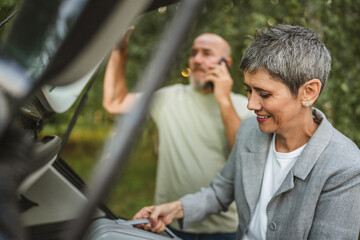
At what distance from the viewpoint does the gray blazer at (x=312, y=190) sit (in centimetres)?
140

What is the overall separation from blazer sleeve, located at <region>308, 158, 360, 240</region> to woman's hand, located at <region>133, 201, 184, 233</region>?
23.7 inches

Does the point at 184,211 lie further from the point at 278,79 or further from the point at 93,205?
the point at 93,205

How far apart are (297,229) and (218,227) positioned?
1050 mm

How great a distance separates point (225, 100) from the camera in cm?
242

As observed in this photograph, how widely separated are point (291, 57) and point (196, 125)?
1.21 meters

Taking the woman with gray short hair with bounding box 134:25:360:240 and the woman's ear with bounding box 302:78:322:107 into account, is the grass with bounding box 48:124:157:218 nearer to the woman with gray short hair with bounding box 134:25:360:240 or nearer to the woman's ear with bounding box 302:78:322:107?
the woman with gray short hair with bounding box 134:25:360:240

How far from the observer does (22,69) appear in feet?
2.65

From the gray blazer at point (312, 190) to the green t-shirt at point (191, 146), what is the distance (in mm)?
736

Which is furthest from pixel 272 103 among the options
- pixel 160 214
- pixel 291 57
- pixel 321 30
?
pixel 321 30

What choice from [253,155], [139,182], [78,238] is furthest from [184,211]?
[139,182]

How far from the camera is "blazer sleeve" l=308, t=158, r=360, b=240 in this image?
4.57 ft

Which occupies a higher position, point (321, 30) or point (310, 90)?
point (310, 90)

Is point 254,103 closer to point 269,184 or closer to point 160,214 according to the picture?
point 269,184

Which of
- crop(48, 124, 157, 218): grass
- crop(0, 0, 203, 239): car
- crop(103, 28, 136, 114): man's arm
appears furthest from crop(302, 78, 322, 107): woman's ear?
crop(48, 124, 157, 218): grass
